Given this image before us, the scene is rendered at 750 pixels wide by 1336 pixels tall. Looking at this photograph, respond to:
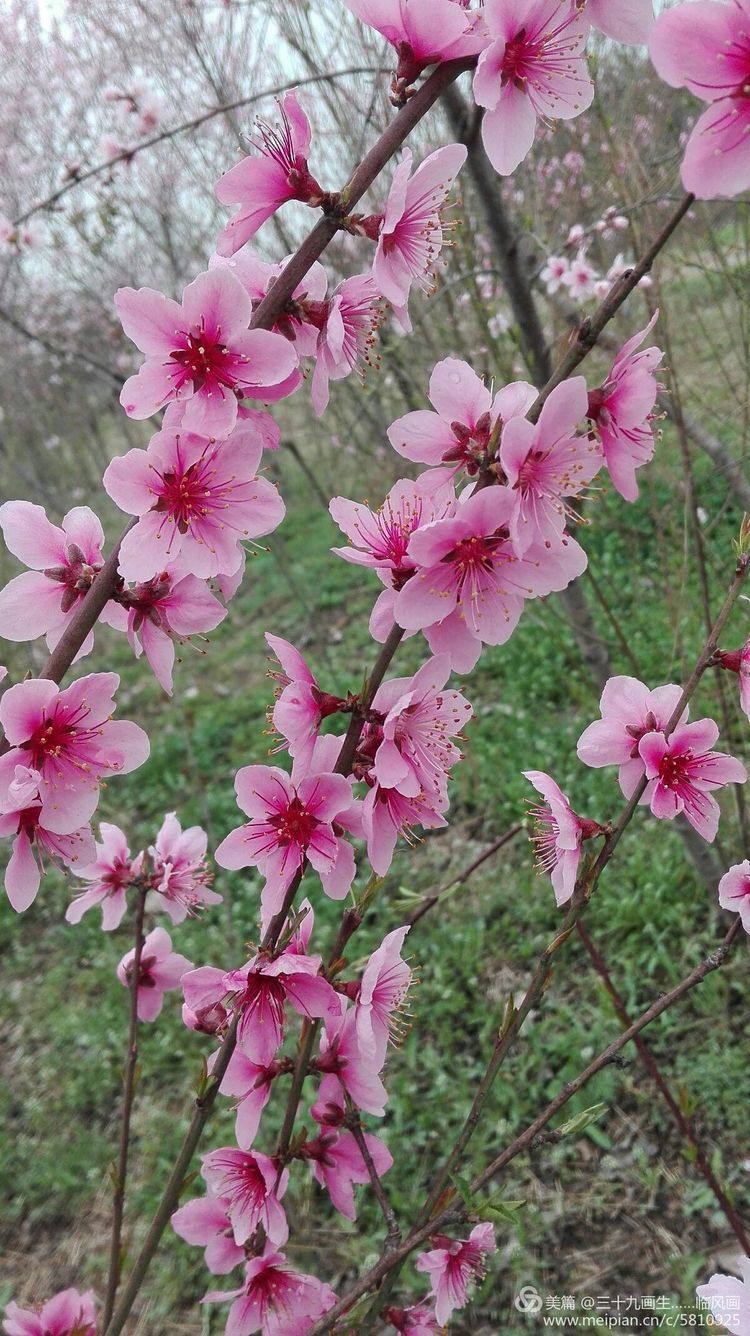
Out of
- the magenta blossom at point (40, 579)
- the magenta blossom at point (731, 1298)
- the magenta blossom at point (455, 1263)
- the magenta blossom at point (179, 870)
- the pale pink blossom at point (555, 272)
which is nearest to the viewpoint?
the magenta blossom at point (731, 1298)

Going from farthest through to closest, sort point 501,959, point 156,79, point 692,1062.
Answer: point 156,79, point 501,959, point 692,1062

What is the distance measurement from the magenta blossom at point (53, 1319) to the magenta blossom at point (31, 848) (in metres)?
0.76

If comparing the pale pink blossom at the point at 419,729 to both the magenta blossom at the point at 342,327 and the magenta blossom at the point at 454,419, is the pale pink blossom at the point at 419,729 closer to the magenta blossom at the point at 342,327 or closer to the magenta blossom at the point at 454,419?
the magenta blossom at the point at 454,419

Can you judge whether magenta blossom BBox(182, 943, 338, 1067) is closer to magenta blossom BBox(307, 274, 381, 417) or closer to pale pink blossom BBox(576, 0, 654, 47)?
magenta blossom BBox(307, 274, 381, 417)

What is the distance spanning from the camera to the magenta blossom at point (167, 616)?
1095 mm

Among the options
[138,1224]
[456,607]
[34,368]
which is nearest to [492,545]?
[456,607]

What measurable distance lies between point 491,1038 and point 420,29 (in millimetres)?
2999

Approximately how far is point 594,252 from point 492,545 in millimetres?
7518

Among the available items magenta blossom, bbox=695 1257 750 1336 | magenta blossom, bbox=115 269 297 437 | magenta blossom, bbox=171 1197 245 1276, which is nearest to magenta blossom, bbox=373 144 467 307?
magenta blossom, bbox=115 269 297 437

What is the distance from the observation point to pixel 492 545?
0.93 meters

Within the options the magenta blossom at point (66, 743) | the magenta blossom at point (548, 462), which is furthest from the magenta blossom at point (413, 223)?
the magenta blossom at point (66, 743)

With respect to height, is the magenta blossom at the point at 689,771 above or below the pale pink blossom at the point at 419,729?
below

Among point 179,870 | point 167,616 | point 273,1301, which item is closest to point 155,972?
point 179,870

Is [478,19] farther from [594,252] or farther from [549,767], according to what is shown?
[594,252]
